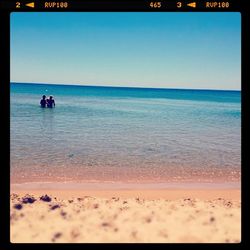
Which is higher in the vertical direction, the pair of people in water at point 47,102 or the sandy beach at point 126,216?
the pair of people in water at point 47,102

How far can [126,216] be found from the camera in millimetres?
4746

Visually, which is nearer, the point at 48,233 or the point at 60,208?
the point at 48,233

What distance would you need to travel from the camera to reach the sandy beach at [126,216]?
397 cm

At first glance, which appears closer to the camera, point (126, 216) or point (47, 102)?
point (126, 216)

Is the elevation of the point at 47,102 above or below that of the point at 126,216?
above

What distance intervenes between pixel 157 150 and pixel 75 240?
6.56 m

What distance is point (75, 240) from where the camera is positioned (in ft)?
12.7

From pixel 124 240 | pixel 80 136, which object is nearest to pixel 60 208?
pixel 124 240

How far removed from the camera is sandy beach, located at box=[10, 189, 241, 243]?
3973 mm

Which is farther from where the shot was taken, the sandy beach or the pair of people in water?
the pair of people in water

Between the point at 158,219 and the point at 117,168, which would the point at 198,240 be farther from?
the point at 117,168

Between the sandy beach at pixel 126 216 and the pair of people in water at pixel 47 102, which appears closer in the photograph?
the sandy beach at pixel 126 216
